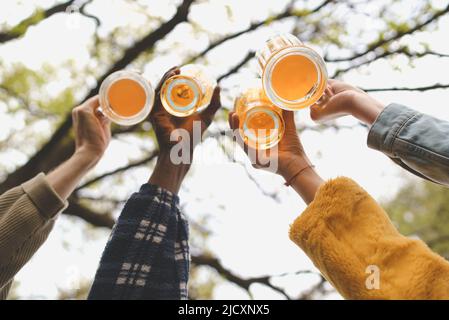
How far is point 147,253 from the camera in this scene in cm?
113

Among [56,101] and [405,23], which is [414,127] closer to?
[405,23]

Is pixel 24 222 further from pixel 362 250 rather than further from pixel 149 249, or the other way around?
pixel 362 250

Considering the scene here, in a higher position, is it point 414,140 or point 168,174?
point 414,140

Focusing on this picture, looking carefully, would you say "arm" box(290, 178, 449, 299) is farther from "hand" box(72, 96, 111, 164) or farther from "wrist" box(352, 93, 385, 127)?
"hand" box(72, 96, 111, 164)

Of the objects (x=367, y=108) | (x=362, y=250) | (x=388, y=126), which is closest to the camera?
(x=362, y=250)

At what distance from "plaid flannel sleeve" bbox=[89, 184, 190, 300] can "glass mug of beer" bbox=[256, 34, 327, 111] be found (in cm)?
44

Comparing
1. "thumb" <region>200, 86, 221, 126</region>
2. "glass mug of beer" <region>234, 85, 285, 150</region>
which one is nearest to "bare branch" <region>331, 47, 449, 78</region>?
"thumb" <region>200, 86, 221, 126</region>

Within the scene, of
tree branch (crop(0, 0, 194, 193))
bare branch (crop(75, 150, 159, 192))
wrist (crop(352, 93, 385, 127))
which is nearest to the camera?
wrist (crop(352, 93, 385, 127))

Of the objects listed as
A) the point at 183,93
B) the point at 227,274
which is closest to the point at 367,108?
the point at 183,93

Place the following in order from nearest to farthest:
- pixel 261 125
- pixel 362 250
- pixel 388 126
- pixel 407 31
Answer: pixel 362 250
pixel 388 126
pixel 261 125
pixel 407 31

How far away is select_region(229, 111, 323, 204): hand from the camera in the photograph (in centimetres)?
112

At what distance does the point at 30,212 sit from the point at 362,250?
0.86 metres

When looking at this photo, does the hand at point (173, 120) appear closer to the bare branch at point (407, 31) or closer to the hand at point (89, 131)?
the hand at point (89, 131)

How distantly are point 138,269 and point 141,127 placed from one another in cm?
146
